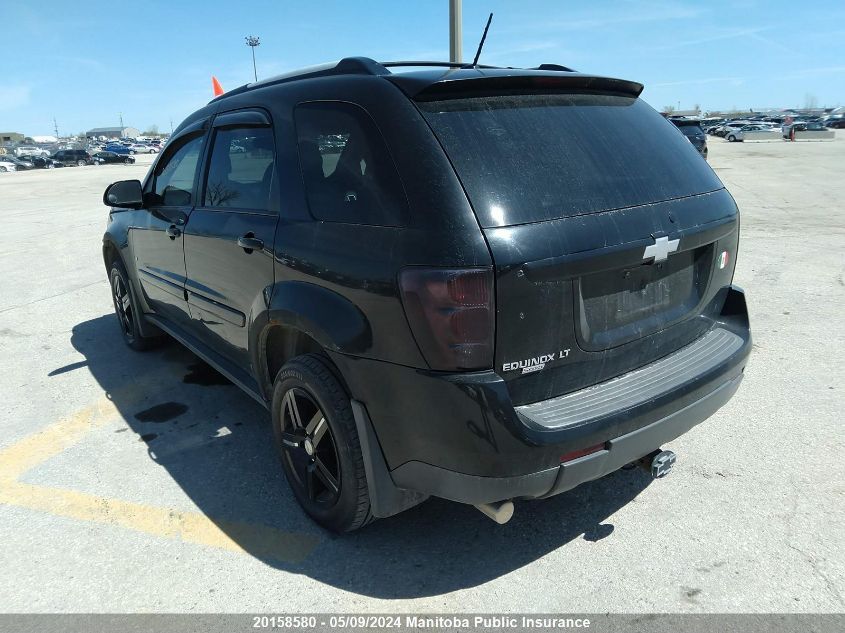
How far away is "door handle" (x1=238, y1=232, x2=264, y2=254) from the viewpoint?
2.88 meters

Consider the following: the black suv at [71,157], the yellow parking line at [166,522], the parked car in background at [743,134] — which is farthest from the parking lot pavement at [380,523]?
the parked car in background at [743,134]

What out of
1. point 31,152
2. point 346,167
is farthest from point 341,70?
point 31,152

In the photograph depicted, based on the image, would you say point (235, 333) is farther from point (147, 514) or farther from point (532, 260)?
point (532, 260)

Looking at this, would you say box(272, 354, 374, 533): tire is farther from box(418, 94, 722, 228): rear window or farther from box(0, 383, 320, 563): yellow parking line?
box(418, 94, 722, 228): rear window

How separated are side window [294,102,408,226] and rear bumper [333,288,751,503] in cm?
57

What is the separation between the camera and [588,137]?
2.50 m

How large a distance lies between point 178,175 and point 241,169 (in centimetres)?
105

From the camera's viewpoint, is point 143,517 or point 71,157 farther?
point 71,157

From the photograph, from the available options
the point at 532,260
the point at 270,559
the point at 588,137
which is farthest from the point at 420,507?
the point at 588,137

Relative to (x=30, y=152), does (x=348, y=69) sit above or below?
above

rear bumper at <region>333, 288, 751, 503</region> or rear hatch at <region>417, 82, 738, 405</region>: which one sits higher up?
rear hatch at <region>417, 82, 738, 405</region>

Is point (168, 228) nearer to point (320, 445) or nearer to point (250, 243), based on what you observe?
point (250, 243)

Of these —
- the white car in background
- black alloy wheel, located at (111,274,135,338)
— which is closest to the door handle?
black alloy wheel, located at (111,274,135,338)

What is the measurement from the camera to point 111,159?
49.5 metres
